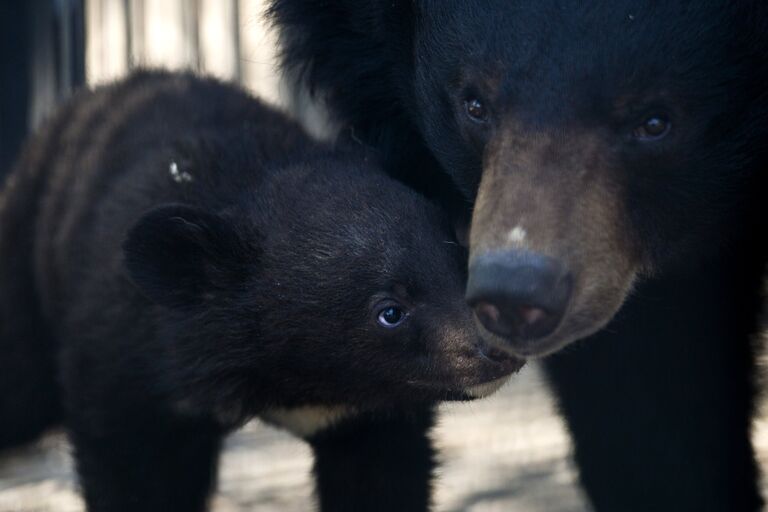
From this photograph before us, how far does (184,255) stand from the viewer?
12.1 feet

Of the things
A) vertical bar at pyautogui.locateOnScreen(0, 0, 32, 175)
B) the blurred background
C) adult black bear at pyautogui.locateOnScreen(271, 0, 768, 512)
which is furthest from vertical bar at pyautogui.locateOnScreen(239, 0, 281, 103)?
adult black bear at pyautogui.locateOnScreen(271, 0, 768, 512)

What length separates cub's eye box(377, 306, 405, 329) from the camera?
3590 millimetres

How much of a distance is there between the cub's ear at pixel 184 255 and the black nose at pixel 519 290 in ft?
3.38

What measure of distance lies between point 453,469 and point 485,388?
208cm

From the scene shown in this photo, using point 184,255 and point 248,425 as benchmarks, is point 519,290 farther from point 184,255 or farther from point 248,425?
point 248,425

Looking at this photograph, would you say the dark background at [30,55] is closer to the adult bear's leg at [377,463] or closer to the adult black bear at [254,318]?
the adult black bear at [254,318]

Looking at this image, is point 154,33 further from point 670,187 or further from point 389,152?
point 670,187

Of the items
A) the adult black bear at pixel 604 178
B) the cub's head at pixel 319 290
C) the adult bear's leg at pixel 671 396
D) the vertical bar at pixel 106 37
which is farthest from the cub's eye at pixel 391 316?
the vertical bar at pixel 106 37

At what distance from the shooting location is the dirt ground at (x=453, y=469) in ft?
16.5

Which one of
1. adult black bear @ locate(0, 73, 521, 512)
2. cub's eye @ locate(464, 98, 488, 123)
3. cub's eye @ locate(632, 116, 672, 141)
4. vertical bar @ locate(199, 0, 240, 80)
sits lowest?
vertical bar @ locate(199, 0, 240, 80)

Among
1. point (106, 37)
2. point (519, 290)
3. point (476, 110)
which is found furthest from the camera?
point (106, 37)

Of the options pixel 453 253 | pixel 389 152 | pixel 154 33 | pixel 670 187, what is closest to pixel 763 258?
pixel 670 187

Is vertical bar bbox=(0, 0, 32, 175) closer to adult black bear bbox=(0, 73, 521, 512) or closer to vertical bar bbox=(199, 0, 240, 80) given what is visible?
vertical bar bbox=(199, 0, 240, 80)

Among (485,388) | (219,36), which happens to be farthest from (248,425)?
(219,36)
